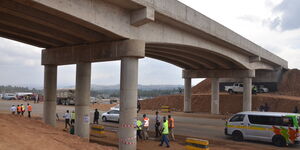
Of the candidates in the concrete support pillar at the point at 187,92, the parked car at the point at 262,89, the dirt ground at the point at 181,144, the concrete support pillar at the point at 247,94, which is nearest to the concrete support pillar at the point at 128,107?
the dirt ground at the point at 181,144

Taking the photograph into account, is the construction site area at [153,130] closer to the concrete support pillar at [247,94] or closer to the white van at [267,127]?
the white van at [267,127]

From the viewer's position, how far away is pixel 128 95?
593 inches

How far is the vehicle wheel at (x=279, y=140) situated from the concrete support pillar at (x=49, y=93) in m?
16.0

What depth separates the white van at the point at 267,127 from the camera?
16.8 metres

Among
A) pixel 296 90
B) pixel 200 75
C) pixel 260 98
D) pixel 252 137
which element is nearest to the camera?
pixel 252 137

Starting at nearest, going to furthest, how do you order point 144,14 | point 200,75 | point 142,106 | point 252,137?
1. point 144,14
2. point 252,137
3. point 200,75
4. point 142,106

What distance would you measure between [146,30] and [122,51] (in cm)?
225

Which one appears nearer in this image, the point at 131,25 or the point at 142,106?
the point at 131,25

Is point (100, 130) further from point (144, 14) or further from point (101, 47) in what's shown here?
point (144, 14)

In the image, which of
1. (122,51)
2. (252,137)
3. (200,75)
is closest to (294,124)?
(252,137)

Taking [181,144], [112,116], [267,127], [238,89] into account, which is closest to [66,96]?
[112,116]

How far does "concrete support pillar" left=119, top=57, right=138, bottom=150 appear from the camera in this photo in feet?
49.0

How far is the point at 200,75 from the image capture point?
40844 mm

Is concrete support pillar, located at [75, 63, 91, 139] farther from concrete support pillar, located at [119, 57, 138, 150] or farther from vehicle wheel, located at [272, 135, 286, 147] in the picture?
vehicle wheel, located at [272, 135, 286, 147]
